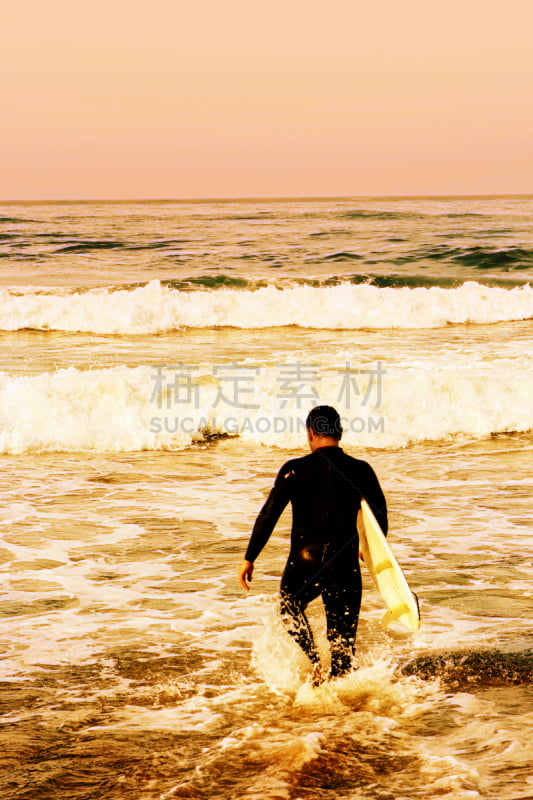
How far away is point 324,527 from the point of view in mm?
4758

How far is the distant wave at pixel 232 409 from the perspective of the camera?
12414 millimetres

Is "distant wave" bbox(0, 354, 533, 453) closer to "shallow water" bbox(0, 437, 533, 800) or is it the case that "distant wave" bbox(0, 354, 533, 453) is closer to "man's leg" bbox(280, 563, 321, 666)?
"shallow water" bbox(0, 437, 533, 800)

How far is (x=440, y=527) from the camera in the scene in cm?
823

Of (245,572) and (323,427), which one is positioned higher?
(323,427)

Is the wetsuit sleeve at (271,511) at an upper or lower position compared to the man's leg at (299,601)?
upper

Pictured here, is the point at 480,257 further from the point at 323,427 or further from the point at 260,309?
the point at 323,427

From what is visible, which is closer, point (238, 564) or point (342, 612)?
point (342, 612)

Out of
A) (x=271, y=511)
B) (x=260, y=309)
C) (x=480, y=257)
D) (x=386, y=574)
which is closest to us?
(x=386, y=574)

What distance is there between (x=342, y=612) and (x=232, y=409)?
8.85m

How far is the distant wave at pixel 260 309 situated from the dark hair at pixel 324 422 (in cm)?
1809

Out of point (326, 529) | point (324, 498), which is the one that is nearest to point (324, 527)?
point (326, 529)

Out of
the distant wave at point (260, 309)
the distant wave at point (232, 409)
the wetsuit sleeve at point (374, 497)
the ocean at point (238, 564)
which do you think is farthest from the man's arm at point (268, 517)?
the distant wave at point (260, 309)

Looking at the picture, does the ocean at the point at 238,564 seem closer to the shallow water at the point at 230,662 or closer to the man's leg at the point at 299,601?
the shallow water at the point at 230,662

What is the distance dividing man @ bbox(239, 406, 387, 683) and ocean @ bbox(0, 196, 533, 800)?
35 cm
